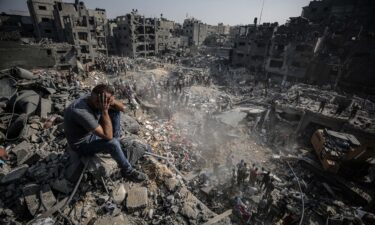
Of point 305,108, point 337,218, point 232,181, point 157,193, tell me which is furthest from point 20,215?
point 305,108

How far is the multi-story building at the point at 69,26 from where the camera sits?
24.7 metres

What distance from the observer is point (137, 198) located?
3840 mm

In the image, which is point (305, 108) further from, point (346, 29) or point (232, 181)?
point (346, 29)

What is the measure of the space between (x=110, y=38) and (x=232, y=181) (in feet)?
121

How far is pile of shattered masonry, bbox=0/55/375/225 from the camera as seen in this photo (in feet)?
11.8

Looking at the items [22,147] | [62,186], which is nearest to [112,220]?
[62,186]

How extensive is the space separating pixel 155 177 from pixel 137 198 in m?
0.76

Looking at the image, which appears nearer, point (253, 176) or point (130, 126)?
point (253, 176)

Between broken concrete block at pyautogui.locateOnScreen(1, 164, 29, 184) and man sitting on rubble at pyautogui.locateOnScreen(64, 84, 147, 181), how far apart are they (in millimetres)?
1525

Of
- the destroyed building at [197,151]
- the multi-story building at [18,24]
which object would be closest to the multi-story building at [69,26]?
the multi-story building at [18,24]

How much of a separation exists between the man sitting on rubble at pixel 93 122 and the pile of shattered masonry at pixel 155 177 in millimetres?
457

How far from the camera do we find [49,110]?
7020 millimetres

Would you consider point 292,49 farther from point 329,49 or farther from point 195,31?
point 195,31

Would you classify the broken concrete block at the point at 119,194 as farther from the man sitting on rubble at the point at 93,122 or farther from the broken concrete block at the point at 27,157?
the broken concrete block at the point at 27,157
